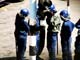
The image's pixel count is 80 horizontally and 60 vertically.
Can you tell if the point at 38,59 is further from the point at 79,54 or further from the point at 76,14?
the point at 76,14

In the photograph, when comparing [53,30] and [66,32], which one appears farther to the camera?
[53,30]

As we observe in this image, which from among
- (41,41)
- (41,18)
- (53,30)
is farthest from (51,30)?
(41,41)

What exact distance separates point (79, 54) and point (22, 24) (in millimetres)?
1942

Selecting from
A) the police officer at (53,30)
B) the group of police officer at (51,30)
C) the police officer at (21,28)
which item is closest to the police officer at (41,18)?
the group of police officer at (51,30)

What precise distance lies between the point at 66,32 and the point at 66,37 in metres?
0.16

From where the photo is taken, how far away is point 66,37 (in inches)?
424

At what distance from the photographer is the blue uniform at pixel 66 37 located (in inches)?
419

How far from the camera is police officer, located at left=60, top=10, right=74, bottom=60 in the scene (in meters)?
10.6

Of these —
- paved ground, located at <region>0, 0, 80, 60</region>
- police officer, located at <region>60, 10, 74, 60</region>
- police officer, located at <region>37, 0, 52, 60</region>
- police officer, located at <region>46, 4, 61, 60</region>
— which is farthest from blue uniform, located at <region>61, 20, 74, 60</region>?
paved ground, located at <region>0, 0, 80, 60</region>

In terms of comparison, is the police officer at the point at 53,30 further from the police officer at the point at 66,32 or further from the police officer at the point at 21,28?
the police officer at the point at 21,28

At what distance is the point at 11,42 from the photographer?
14336 mm

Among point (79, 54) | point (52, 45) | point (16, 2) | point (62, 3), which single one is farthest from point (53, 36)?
point (16, 2)

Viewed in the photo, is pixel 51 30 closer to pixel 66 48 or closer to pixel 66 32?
pixel 66 32

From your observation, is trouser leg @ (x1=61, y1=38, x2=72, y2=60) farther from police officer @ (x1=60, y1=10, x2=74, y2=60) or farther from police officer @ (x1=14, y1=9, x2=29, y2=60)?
police officer @ (x1=14, y1=9, x2=29, y2=60)
